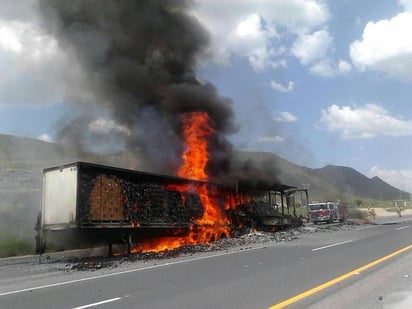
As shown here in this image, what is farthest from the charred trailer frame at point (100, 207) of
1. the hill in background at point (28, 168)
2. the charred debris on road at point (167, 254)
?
the hill in background at point (28, 168)

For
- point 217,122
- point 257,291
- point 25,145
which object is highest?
point 25,145

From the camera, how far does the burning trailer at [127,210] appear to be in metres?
13.6

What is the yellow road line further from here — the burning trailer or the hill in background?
the hill in background

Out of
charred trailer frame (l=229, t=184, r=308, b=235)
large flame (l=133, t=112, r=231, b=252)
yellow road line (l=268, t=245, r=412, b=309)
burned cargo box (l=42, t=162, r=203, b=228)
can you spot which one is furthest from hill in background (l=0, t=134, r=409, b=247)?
yellow road line (l=268, t=245, r=412, b=309)

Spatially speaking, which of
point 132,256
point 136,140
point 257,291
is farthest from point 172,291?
point 136,140

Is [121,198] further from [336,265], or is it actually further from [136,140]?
[136,140]

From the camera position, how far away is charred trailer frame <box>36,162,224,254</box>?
530 inches

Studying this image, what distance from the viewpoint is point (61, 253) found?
1616cm

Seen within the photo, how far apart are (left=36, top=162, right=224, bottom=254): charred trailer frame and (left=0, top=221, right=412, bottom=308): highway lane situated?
3211 mm

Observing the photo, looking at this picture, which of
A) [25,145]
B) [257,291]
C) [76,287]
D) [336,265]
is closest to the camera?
[257,291]

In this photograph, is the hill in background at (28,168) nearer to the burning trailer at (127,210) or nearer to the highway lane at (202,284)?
the burning trailer at (127,210)

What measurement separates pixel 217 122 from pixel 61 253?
11.6m

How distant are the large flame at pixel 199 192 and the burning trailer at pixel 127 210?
39 millimetres

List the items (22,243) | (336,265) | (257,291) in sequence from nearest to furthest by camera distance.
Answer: (257,291) < (336,265) < (22,243)
